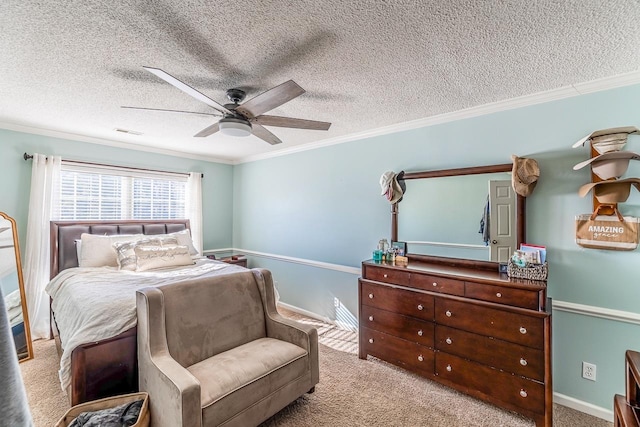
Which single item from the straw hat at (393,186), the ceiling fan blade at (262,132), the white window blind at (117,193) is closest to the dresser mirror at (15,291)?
the white window blind at (117,193)

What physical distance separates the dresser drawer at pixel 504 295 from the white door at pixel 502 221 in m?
0.46

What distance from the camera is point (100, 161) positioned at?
378 cm

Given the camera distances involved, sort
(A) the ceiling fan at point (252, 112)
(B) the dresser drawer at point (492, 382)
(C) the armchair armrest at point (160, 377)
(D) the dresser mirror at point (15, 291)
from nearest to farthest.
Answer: (C) the armchair armrest at point (160, 377), (A) the ceiling fan at point (252, 112), (B) the dresser drawer at point (492, 382), (D) the dresser mirror at point (15, 291)

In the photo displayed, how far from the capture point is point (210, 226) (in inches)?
194

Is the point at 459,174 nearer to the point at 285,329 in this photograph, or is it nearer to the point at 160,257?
the point at 285,329

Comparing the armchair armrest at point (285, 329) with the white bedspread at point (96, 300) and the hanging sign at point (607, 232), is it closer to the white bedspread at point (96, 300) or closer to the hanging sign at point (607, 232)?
the white bedspread at point (96, 300)

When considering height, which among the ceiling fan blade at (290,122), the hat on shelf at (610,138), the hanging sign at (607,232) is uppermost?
the ceiling fan blade at (290,122)

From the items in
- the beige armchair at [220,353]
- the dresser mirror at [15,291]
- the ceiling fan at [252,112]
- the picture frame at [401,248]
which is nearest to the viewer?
the beige armchair at [220,353]

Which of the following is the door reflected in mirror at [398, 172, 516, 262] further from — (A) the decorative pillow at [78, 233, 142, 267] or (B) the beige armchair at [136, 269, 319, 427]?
(A) the decorative pillow at [78, 233, 142, 267]

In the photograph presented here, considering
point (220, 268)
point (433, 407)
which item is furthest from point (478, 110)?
point (220, 268)

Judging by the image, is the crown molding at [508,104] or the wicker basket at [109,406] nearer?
the wicker basket at [109,406]

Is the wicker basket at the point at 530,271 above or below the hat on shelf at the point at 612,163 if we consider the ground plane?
below

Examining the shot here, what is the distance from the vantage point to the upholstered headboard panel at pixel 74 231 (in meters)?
3.22

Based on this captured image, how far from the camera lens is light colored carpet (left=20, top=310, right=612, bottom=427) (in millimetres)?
2020
